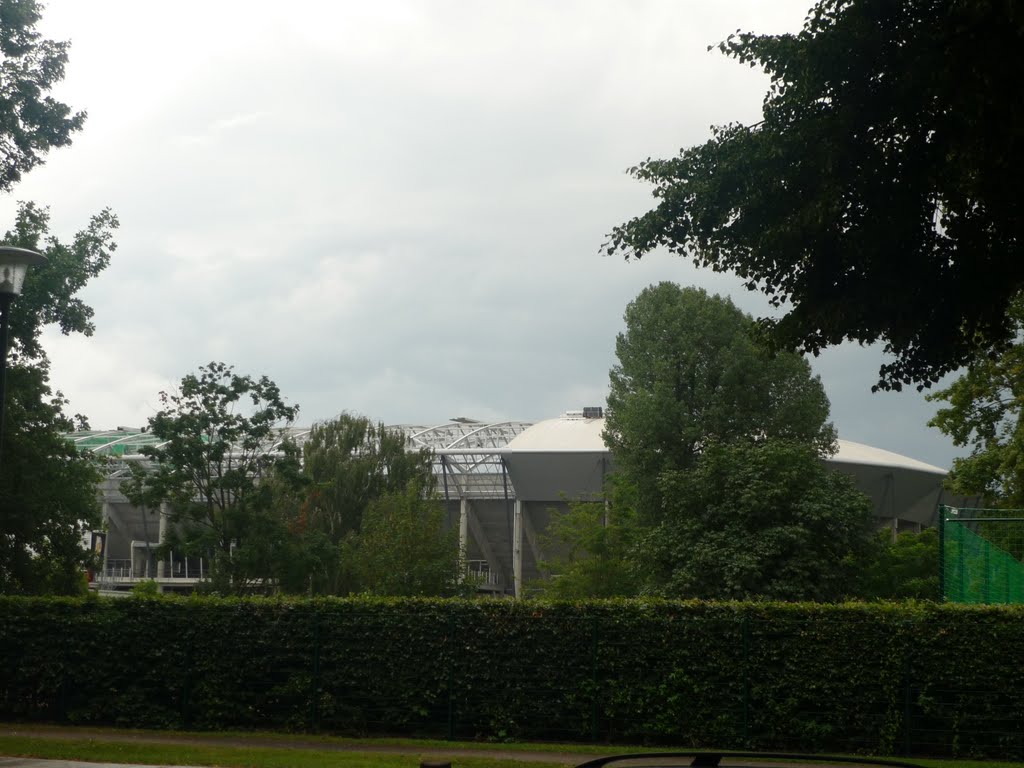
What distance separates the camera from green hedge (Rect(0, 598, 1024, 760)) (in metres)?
17.8

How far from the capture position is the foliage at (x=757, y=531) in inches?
1321

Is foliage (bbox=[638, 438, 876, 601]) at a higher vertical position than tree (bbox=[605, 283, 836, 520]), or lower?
lower

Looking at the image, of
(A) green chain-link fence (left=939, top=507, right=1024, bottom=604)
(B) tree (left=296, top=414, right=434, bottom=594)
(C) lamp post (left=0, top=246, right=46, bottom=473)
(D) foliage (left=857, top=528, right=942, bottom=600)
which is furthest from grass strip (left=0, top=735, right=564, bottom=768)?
(B) tree (left=296, top=414, right=434, bottom=594)

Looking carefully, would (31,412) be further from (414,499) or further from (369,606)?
(414,499)

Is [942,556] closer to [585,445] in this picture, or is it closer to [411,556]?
[411,556]

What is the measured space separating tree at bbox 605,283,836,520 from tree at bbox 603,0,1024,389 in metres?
28.9

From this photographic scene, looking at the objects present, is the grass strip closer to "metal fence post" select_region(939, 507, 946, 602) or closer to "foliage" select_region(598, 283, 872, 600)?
"metal fence post" select_region(939, 507, 946, 602)

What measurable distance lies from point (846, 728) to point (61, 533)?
21.6 metres

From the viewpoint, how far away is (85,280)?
1029 inches

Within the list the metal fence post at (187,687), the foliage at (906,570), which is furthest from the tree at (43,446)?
the foliage at (906,570)

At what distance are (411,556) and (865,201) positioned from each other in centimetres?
3509

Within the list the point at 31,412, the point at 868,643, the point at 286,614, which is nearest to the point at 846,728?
the point at 868,643

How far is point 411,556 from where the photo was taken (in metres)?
45.2

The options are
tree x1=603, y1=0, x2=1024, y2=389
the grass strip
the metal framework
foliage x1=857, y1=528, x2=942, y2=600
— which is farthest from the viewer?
the metal framework
